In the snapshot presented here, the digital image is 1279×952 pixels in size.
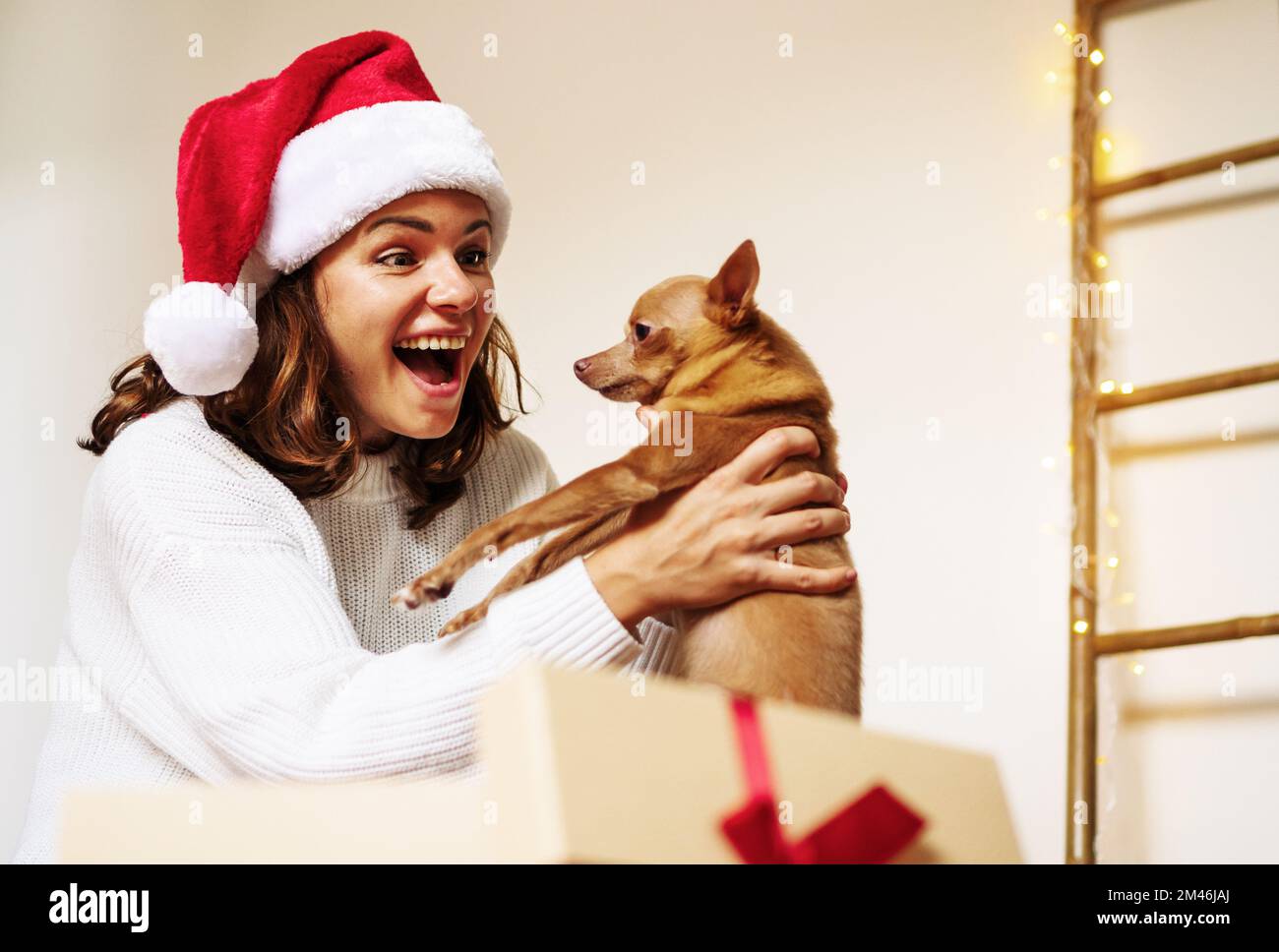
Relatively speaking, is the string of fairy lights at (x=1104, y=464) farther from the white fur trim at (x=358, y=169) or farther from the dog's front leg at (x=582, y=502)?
the white fur trim at (x=358, y=169)

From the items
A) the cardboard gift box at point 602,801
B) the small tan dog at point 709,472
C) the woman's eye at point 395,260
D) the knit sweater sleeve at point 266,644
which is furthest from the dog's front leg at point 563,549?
the cardboard gift box at point 602,801

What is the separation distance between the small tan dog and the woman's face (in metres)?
0.18

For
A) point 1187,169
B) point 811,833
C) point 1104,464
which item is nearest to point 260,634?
point 811,833

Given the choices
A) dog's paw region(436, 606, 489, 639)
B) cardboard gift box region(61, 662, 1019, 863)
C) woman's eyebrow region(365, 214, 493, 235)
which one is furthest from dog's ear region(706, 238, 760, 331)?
cardboard gift box region(61, 662, 1019, 863)

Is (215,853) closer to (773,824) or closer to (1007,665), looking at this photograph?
(773,824)

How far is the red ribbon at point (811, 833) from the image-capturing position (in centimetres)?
62

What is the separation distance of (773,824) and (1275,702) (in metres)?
1.87

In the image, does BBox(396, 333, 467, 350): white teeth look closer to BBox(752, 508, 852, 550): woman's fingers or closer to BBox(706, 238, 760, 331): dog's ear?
BBox(706, 238, 760, 331): dog's ear

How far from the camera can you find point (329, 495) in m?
1.51

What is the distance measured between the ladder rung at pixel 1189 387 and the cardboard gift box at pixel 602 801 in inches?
66.7

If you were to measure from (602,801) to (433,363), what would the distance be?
3.35ft

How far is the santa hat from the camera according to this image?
1.39 metres

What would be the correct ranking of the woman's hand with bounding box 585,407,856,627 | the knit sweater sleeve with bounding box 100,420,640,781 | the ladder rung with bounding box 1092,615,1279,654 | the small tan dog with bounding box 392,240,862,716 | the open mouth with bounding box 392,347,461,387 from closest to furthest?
the knit sweater sleeve with bounding box 100,420,640,781, the woman's hand with bounding box 585,407,856,627, the small tan dog with bounding box 392,240,862,716, the open mouth with bounding box 392,347,461,387, the ladder rung with bounding box 1092,615,1279,654
